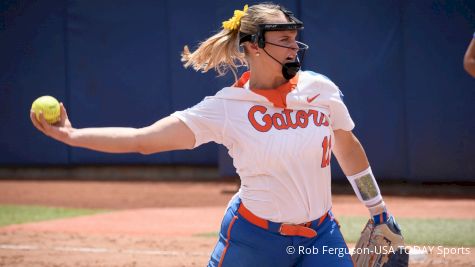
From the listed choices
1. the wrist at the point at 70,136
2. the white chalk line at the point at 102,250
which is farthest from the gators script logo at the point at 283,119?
the white chalk line at the point at 102,250

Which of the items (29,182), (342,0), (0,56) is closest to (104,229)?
(342,0)

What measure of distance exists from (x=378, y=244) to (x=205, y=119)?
49.9 inches

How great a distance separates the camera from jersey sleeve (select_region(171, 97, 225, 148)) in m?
4.36

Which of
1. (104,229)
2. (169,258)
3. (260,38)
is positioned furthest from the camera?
(104,229)

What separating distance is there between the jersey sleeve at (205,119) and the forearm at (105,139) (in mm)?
295

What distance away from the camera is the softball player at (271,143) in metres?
4.28

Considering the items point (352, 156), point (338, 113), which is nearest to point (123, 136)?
point (338, 113)

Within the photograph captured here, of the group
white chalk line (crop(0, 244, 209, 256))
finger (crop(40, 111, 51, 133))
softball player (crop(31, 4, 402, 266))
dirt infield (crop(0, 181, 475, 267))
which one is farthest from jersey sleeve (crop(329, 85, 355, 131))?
white chalk line (crop(0, 244, 209, 256))

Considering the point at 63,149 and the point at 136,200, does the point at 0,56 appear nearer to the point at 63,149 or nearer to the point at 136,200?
the point at 63,149

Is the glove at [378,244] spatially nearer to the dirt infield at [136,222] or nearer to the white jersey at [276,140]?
the white jersey at [276,140]

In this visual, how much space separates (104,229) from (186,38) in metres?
5.28

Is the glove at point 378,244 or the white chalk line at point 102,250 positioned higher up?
the glove at point 378,244

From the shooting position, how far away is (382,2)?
12250 millimetres

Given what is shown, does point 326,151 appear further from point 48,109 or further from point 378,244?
point 48,109
